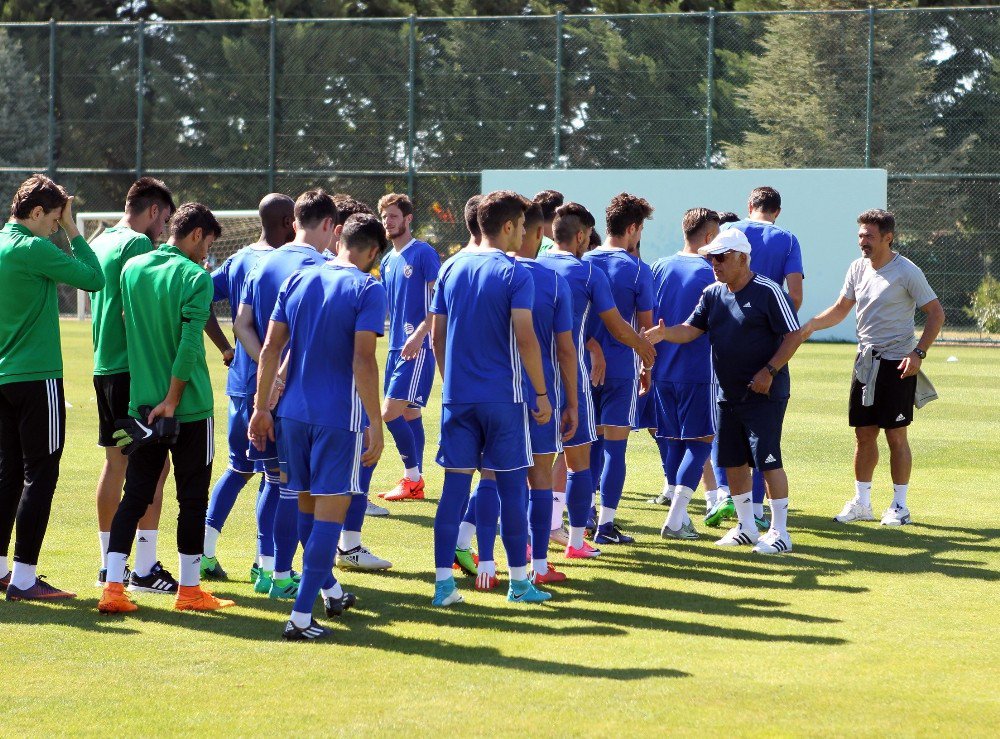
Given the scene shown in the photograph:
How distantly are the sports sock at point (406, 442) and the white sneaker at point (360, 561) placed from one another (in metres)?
2.16

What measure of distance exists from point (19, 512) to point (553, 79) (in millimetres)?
25578

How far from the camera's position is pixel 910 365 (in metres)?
9.01

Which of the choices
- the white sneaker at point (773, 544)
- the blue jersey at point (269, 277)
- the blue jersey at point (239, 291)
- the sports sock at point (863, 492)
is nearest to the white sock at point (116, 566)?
the blue jersey at point (239, 291)

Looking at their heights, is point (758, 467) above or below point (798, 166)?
below

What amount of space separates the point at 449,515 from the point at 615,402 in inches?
80.7

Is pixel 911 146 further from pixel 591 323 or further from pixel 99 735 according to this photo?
pixel 99 735

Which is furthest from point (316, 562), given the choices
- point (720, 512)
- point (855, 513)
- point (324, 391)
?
point (855, 513)

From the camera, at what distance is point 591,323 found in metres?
7.97

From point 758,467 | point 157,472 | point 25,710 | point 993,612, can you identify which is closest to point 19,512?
point 157,472

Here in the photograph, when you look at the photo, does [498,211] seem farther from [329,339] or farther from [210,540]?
[210,540]

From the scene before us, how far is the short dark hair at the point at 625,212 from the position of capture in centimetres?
791

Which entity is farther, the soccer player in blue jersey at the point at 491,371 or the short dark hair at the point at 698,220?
the short dark hair at the point at 698,220

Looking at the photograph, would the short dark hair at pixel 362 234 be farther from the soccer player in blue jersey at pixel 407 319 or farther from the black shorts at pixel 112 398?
the soccer player in blue jersey at pixel 407 319

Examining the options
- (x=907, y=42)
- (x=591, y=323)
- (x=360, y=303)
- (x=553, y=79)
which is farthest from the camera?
(x=553, y=79)
